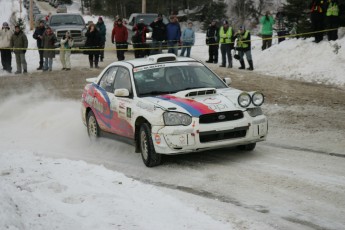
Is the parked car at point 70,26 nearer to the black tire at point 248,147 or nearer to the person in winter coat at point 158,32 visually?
the person in winter coat at point 158,32

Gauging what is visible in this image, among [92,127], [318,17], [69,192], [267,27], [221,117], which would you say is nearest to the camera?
[69,192]

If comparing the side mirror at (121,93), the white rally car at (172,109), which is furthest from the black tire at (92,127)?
the side mirror at (121,93)

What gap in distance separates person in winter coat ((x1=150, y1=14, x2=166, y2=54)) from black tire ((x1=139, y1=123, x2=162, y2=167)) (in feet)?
45.8

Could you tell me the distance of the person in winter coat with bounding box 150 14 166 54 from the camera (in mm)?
22255

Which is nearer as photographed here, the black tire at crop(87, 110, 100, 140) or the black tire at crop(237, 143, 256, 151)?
the black tire at crop(237, 143, 256, 151)

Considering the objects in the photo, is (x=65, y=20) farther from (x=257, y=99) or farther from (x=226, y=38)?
(x=257, y=99)

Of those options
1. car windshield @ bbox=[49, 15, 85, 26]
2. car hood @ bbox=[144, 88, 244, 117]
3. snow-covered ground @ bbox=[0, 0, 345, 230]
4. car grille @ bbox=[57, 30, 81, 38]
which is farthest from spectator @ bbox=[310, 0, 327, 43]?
car windshield @ bbox=[49, 15, 85, 26]

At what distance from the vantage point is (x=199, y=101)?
8.59m

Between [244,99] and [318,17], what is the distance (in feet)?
40.9

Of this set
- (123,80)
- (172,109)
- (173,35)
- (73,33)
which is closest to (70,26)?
(73,33)

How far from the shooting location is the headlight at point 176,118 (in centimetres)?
821

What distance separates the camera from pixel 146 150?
28.2ft

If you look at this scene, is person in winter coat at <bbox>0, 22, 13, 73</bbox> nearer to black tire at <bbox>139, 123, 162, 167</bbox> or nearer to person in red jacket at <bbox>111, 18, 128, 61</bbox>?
person in red jacket at <bbox>111, 18, 128, 61</bbox>

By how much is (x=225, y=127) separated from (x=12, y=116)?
8.11 meters
